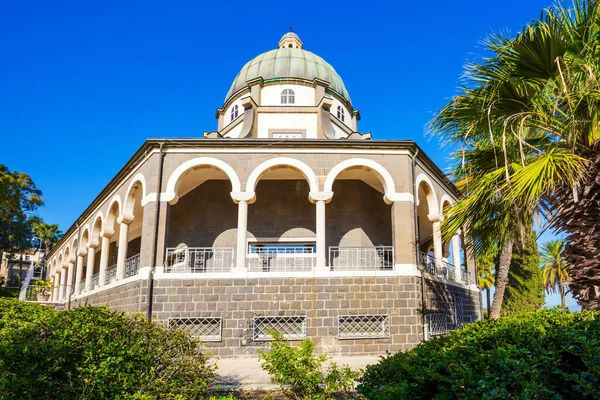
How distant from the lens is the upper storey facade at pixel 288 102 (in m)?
18.8

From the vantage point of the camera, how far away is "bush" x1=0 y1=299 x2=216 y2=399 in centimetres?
428

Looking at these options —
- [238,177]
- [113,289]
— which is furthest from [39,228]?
[238,177]

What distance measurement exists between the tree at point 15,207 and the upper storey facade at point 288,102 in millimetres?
15048

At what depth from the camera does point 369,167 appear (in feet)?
45.0

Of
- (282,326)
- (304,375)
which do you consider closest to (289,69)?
(282,326)

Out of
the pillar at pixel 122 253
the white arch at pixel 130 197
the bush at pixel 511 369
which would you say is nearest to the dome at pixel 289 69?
the white arch at pixel 130 197

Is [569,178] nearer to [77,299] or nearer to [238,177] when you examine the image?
[238,177]

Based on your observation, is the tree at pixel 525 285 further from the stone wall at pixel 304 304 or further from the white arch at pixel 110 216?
the white arch at pixel 110 216

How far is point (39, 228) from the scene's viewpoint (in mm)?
42312

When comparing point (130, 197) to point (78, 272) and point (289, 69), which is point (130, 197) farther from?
point (289, 69)

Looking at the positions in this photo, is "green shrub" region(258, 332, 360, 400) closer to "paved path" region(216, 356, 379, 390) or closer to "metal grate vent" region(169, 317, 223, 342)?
"paved path" region(216, 356, 379, 390)

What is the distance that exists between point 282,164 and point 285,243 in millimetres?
3537

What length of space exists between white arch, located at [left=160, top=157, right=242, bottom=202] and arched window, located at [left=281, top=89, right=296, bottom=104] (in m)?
7.62

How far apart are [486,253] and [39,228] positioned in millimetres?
42730
